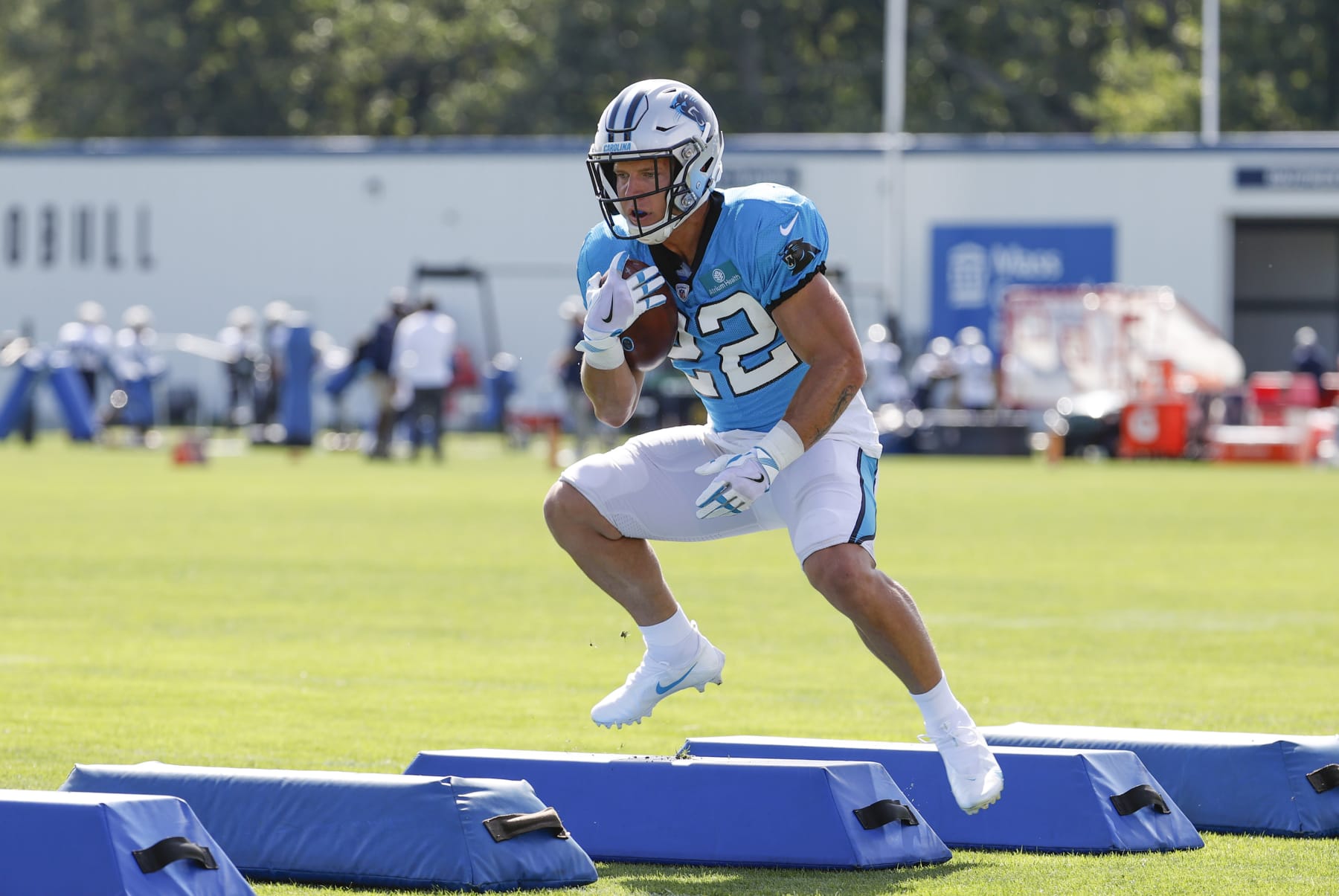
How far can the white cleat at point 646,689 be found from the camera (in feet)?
20.6

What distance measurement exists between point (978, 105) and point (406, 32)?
15.3 metres

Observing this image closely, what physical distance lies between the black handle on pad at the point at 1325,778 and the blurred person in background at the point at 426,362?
864 inches

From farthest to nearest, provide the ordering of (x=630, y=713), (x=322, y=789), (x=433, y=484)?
→ (x=433, y=484), (x=630, y=713), (x=322, y=789)

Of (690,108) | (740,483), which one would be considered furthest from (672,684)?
(690,108)

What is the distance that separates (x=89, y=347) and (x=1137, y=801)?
28.8 meters

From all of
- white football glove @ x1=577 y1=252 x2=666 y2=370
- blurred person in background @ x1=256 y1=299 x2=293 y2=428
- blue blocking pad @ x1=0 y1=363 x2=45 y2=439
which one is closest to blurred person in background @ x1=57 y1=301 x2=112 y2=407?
blue blocking pad @ x1=0 y1=363 x2=45 y2=439

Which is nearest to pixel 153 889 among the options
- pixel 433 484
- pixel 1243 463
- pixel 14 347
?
pixel 433 484

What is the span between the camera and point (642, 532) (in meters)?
6.27

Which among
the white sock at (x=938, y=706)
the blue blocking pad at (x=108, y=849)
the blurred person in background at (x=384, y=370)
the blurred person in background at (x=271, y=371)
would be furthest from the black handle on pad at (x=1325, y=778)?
the blurred person in background at (x=271, y=371)

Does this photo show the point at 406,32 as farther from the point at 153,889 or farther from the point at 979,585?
the point at 153,889

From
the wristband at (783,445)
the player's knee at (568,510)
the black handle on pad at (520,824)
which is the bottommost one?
the black handle on pad at (520,824)

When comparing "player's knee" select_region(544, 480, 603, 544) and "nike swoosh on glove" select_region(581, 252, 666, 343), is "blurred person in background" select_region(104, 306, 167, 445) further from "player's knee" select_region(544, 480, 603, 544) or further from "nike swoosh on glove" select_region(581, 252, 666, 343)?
"nike swoosh on glove" select_region(581, 252, 666, 343)

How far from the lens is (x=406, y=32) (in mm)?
58531

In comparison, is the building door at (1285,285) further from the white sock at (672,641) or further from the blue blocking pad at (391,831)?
the blue blocking pad at (391,831)
